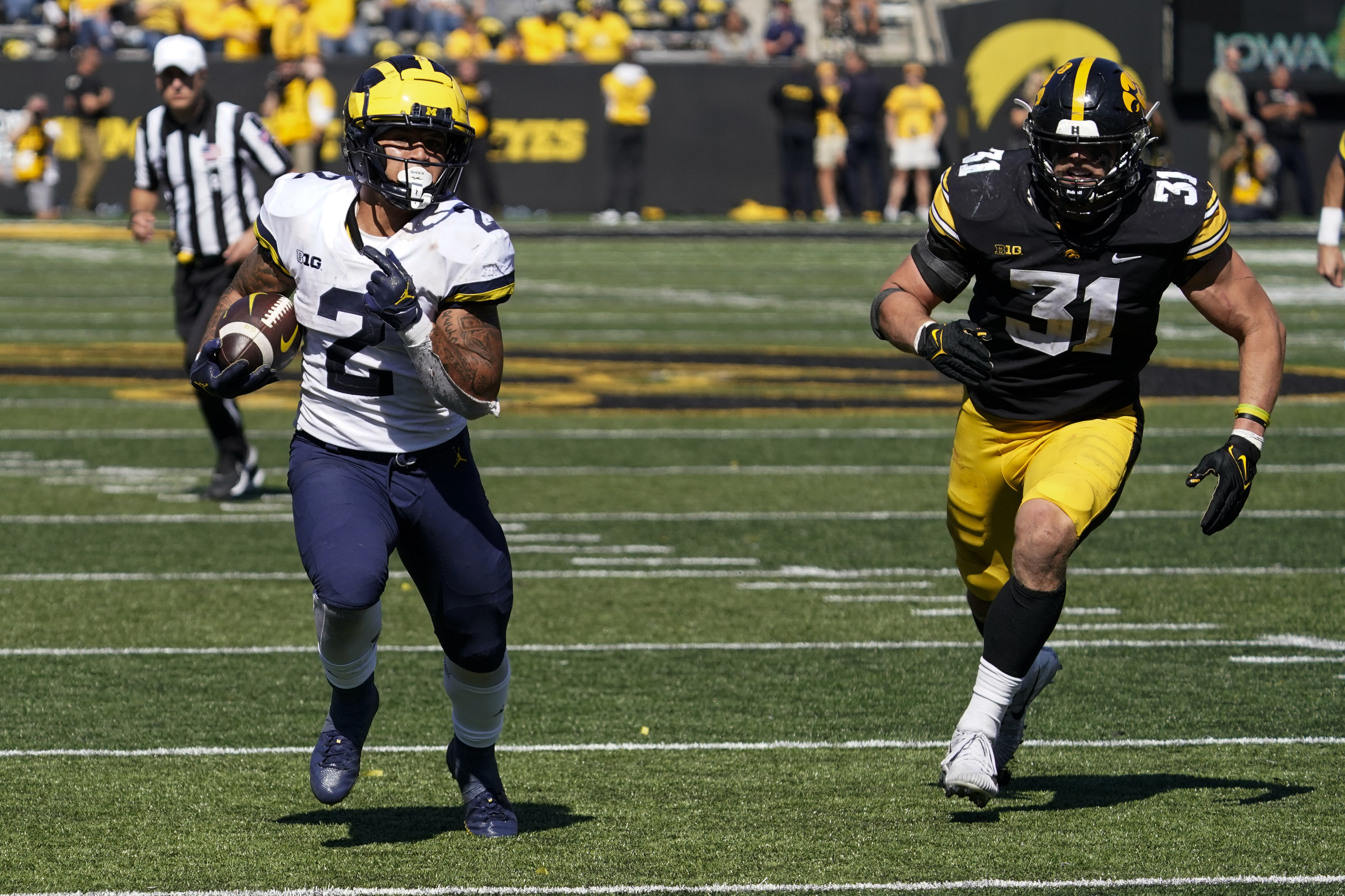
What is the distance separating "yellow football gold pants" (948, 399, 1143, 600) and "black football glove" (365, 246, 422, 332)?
1482 mm

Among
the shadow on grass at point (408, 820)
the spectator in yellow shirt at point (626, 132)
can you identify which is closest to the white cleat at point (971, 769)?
the shadow on grass at point (408, 820)

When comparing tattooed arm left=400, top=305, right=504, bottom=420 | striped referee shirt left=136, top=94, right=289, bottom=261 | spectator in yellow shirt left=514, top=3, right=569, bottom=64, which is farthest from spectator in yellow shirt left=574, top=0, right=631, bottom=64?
tattooed arm left=400, top=305, right=504, bottom=420

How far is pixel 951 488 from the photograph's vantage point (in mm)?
5188

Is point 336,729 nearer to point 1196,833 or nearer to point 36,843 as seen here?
point 36,843

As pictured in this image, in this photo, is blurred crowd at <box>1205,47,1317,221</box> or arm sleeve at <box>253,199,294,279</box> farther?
Answer: blurred crowd at <box>1205,47,1317,221</box>

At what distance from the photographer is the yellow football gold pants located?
477cm

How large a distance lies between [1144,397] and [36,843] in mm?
9418

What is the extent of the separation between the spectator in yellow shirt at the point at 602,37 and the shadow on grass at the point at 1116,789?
24194 mm

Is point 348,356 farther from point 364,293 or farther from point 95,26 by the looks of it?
point 95,26

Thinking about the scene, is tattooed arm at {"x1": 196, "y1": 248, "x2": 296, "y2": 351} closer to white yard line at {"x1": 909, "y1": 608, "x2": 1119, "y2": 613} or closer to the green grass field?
the green grass field

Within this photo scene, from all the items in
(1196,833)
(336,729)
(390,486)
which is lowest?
(1196,833)

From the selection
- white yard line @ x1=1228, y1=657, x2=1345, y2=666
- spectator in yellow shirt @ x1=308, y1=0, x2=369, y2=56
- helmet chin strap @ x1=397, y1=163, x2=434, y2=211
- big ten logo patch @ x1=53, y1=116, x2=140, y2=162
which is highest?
Answer: helmet chin strap @ x1=397, y1=163, x2=434, y2=211

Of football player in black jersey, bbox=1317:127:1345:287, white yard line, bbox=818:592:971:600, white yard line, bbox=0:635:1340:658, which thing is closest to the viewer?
white yard line, bbox=0:635:1340:658

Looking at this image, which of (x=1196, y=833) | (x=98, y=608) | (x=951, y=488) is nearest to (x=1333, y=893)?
(x=1196, y=833)
